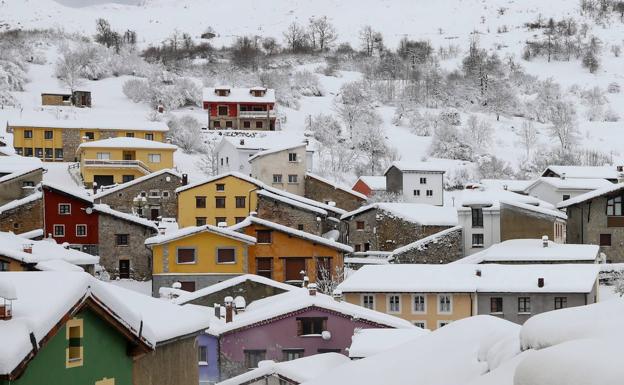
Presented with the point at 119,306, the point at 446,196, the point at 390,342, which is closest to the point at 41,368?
the point at 119,306

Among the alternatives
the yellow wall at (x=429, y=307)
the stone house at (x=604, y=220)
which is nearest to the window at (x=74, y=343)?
the yellow wall at (x=429, y=307)

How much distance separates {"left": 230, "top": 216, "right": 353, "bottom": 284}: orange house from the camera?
140 feet

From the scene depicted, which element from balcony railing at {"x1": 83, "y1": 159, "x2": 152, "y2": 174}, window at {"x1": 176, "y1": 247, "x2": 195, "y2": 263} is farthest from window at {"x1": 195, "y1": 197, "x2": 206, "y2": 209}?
balcony railing at {"x1": 83, "y1": 159, "x2": 152, "y2": 174}

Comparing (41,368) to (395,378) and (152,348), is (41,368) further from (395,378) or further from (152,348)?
(395,378)

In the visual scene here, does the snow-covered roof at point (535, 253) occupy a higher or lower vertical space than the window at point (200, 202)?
lower

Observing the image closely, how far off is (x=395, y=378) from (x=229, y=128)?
263 feet

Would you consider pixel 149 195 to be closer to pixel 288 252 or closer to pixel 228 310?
pixel 288 252

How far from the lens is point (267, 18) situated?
191 metres

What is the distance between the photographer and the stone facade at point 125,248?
146 ft

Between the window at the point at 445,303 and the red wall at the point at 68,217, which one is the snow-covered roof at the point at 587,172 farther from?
the red wall at the point at 68,217

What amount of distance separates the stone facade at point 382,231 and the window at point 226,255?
1181cm

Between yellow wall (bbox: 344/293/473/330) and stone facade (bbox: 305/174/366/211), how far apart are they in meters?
22.1

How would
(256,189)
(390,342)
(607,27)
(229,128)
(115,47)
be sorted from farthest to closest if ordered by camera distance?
(607,27) → (115,47) → (229,128) → (256,189) → (390,342)

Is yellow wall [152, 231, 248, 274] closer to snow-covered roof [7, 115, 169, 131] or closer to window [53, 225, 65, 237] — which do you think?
window [53, 225, 65, 237]
